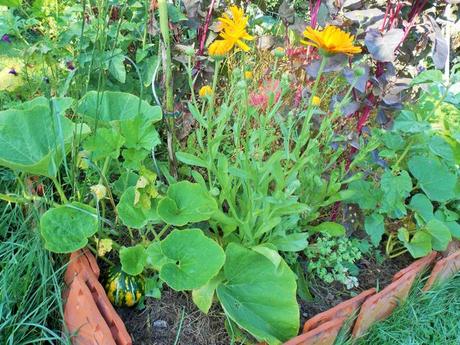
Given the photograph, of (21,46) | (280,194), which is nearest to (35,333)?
(280,194)

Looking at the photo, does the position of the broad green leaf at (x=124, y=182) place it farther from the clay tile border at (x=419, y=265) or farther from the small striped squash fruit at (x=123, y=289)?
the clay tile border at (x=419, y=265)

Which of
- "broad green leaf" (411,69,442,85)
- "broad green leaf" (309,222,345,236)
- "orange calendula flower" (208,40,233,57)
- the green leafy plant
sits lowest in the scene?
the green leafy plant

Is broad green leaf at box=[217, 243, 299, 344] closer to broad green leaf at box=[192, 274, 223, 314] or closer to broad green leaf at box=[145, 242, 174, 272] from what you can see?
broad green leaf at box=[192, 274, 223, 314]

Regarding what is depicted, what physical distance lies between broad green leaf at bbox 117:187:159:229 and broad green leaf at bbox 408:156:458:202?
92cm

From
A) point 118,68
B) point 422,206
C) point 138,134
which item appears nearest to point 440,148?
point 422,206

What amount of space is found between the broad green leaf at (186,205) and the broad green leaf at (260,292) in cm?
12

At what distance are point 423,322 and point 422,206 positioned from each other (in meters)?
0.38

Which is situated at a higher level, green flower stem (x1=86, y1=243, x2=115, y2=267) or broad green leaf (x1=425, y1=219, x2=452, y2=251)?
green flower stem (x1=86, y1=243, x2=115, y2=267)

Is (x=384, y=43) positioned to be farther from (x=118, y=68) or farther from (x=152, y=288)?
(x=152, y=288)

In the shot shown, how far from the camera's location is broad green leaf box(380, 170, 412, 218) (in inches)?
60.8

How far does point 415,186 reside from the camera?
1.79 metres

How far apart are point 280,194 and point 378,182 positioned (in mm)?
638

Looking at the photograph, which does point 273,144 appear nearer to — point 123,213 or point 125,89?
point 125,89

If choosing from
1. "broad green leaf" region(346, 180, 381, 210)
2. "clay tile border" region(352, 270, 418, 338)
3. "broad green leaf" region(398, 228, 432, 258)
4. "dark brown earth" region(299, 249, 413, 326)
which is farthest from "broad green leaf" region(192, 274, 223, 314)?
"broad green leaf" region(398, 228, 432, 258)
